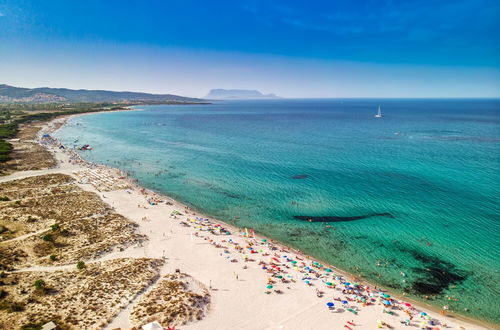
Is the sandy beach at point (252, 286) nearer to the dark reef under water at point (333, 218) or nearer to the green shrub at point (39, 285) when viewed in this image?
the green shrub at point (39, 285)

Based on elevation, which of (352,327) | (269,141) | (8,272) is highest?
(269,141)

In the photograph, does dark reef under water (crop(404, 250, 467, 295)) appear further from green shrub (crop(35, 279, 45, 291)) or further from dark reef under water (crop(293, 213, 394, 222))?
green shrub (crop(35, 279, 45, 291))

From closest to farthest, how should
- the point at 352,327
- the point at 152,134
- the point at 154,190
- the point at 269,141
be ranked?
the point at 352,327
the point at 154,190
the point at 269,141
the point at 152,134

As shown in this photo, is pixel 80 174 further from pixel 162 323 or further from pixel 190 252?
pixel 162 323

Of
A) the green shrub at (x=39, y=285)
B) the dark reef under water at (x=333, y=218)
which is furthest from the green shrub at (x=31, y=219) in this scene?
the dark reef under water at (x=333, y=218)

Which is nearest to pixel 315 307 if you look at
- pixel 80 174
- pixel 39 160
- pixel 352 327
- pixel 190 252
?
pixel 352 327

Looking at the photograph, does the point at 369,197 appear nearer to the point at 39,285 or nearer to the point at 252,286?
the point at 252,286
